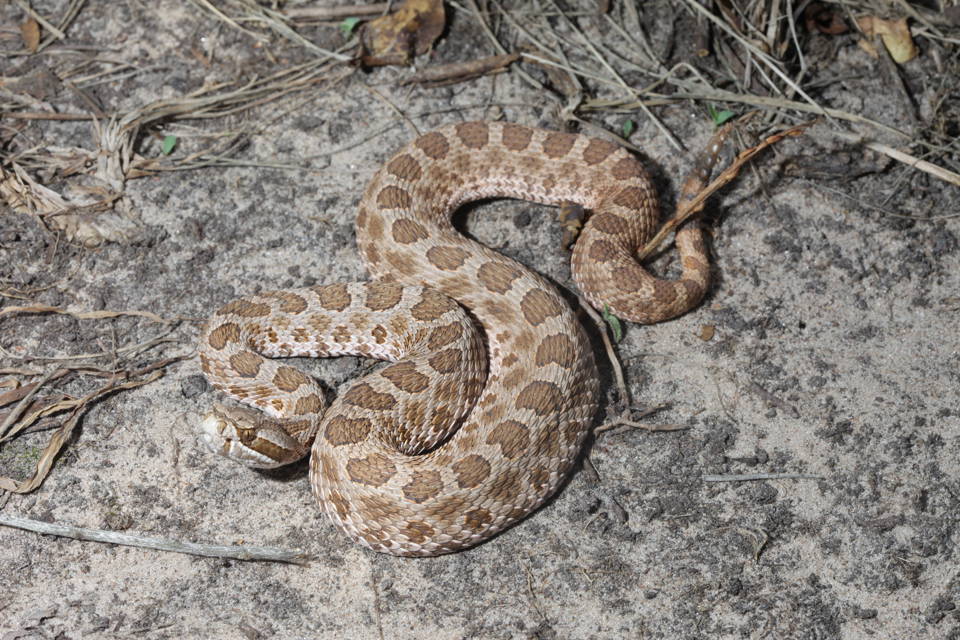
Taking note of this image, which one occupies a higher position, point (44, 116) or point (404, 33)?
point (404, 33)

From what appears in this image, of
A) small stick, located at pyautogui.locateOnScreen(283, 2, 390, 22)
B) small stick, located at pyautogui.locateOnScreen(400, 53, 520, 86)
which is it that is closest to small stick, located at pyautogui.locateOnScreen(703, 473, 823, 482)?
small stick, located at pyautogui.locateOnScreen(400, 53, 520, 86)

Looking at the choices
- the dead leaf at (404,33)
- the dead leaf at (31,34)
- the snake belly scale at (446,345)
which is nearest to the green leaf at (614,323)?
the snake belly scale at (446,345)

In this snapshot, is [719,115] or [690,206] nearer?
[690,206]

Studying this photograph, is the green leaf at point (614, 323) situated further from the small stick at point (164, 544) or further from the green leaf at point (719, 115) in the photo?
the small stick at point (164, 544)

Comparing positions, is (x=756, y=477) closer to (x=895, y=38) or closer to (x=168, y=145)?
(x=895, y=38)

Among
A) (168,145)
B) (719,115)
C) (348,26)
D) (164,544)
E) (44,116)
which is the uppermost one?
(719,115)

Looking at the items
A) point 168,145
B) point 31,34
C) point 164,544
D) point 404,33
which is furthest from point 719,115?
point 31,34

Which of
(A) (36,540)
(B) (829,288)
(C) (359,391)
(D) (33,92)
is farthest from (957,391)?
(D) (33,92)

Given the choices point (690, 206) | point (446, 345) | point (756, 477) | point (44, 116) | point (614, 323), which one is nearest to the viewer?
point (756, 477)
